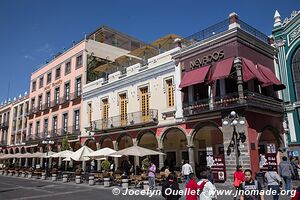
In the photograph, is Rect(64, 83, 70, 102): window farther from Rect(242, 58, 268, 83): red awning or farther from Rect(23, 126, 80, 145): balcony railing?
Rect(242, 58, 268, 83): red awning

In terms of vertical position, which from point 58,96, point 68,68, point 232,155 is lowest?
point 232,155

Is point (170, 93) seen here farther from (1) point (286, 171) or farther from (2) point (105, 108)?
(1) point (286, 171)

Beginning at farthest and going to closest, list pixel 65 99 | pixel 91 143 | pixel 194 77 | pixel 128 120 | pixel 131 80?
pixel 65 99, pixel 91 143, pixel 131 80, pixel 128 120, pixel 194 77

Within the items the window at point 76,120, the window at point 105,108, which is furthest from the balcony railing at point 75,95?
the window at point 105,108

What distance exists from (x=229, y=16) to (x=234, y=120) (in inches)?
255

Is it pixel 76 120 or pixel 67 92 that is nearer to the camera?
pixel 76 120

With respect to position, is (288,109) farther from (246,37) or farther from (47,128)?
(47,128)

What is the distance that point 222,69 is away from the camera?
14992 millimetres

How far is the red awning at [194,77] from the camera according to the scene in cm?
1581

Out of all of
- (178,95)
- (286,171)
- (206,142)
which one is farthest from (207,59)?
(286,171)

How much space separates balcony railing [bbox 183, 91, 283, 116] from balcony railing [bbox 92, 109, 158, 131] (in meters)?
3.12

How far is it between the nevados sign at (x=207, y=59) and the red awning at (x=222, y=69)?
543 millimetres

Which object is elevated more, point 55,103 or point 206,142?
point 55,103

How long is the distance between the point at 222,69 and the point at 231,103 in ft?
6.34
